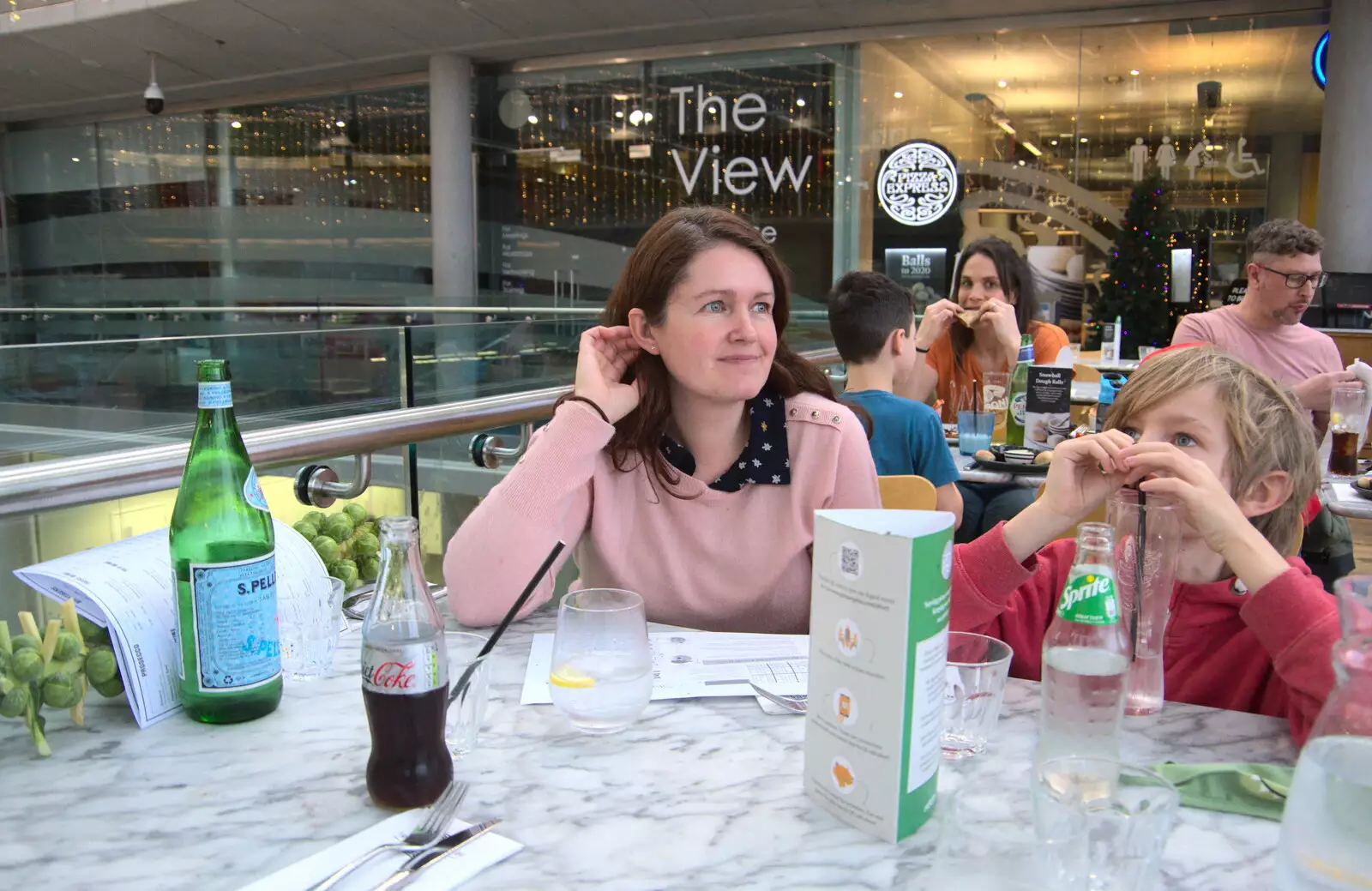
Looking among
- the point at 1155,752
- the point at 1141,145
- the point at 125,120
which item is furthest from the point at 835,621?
the point at 125,120

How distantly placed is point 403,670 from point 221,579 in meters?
0.29

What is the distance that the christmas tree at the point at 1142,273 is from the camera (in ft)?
26.9

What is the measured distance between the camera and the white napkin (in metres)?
0.79

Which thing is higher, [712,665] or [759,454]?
[759,454]

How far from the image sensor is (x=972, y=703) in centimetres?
104

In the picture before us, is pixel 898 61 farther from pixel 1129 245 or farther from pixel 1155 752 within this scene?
pixel 1155 752

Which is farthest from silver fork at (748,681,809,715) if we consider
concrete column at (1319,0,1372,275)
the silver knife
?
concrete column at (1319,0,1372,275)

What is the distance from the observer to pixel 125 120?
1425 cm

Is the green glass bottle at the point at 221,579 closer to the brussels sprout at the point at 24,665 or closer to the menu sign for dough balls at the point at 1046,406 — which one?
the brussels sprout at the point at 24,665

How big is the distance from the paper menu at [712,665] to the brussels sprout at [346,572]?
36 centimetres

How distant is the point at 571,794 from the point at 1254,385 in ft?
3.52

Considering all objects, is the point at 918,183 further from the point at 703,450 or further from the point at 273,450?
the point at 273,450

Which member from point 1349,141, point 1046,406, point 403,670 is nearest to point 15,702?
point 403,670

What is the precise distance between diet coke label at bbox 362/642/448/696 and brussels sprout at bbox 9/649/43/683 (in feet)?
1.21
